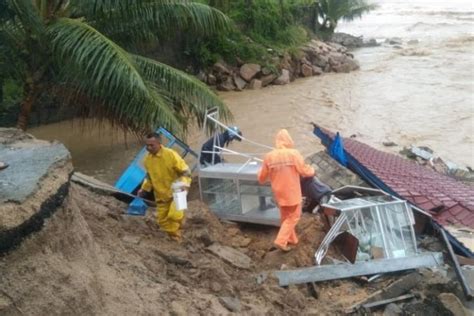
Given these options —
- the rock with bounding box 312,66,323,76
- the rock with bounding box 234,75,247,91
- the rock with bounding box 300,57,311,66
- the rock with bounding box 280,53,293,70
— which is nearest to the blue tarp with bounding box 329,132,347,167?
the rock with bounding box 234,75,247,91

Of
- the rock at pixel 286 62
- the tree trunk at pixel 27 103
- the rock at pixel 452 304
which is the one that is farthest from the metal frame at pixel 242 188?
the rock at pixel 286 62

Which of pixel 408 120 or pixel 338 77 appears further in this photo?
pixel 338 77

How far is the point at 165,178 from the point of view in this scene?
637 cm

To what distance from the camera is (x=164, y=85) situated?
34.9 feet

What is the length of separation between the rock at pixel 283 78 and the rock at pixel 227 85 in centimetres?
192

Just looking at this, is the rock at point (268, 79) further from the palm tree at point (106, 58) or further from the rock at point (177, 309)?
the rock at point (177, 309)

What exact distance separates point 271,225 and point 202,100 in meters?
4.17

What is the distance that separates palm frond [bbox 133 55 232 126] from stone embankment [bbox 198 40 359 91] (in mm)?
11346

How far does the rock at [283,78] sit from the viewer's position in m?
23.2

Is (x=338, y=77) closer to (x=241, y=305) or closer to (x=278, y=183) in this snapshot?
(x=278, y=183)

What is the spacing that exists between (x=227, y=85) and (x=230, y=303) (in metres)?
18.0

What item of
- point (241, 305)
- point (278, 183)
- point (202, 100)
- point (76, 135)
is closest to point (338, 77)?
point (76, 135)

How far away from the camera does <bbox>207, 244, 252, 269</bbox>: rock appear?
5.98 meters

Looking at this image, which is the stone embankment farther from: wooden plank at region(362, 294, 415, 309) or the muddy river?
wooden plank at region(362, 294, 415, 309)
